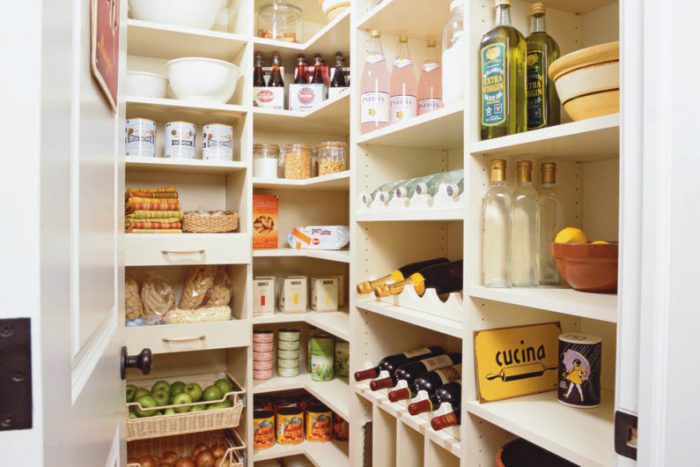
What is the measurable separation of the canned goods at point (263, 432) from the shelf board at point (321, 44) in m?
1.63

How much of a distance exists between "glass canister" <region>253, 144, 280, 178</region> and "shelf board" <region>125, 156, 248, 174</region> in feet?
0.31

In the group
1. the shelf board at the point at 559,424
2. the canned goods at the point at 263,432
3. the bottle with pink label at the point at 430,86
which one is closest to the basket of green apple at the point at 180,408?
the canned goods at the point at 263,432

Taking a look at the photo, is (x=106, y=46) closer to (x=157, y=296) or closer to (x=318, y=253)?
(x=318, y=253)

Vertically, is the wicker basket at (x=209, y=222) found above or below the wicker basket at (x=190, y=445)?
above

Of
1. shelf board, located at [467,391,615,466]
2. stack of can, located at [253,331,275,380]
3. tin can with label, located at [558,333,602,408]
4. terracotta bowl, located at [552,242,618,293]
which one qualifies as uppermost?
terracotta bowl, located at [552,242,618,293]

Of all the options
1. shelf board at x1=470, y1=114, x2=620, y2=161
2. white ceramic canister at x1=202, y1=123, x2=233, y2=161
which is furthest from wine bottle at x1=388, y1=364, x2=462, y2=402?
white ceramic canister at x1=202, y1=123, x2=233, y2=161

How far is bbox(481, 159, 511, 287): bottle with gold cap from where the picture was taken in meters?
1.15

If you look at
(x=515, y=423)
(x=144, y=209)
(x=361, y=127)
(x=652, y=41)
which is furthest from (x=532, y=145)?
(x=144, y=209)

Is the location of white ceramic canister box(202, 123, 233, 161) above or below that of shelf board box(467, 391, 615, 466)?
above

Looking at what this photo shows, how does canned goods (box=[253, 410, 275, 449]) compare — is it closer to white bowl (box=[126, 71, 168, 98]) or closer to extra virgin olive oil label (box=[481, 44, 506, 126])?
white bowl (box=[126, 71, 168, 98])

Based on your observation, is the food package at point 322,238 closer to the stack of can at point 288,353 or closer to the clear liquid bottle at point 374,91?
the stack of can at point 288,353

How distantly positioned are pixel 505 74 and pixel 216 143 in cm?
137

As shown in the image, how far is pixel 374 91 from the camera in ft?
5.36

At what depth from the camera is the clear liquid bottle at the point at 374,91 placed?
1629mm
